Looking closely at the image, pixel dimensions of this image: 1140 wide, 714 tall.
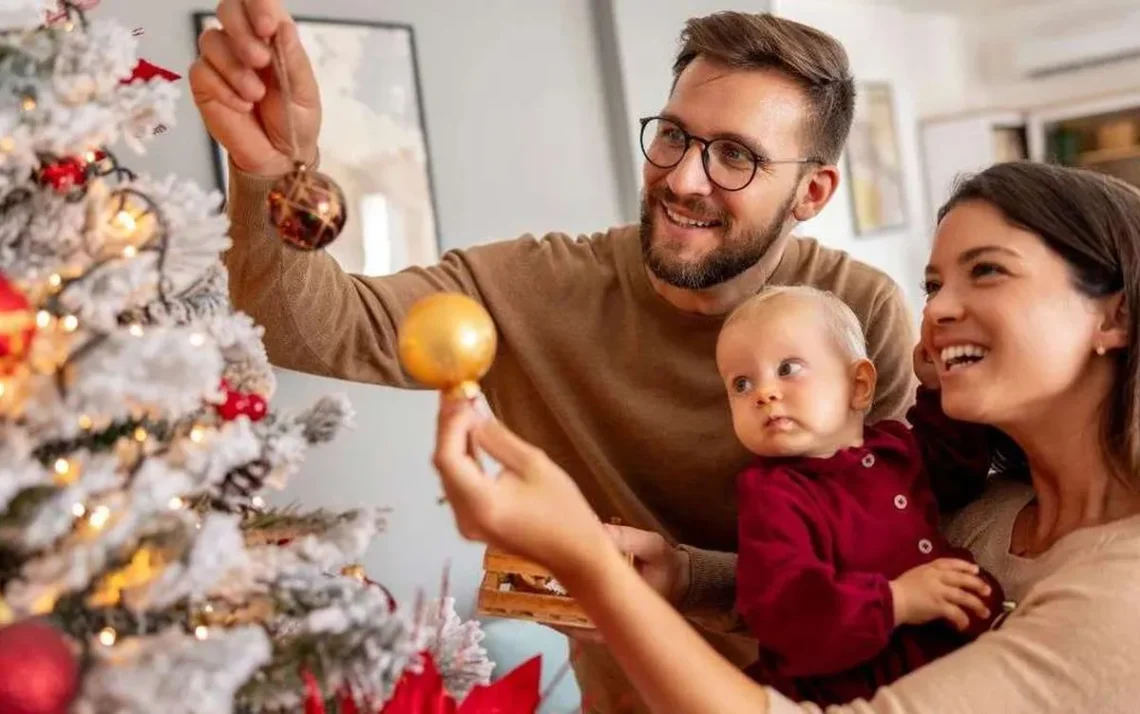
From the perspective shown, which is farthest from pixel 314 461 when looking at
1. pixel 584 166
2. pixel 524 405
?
pixel 584 166

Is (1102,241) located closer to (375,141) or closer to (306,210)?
(306,210)

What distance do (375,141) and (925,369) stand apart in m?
1.64

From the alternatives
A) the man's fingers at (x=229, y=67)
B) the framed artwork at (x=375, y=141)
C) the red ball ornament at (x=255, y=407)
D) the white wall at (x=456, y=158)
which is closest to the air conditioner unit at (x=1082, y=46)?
the white wall at (x=456, y=158)

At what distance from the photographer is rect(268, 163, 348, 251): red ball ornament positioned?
0.74 meters

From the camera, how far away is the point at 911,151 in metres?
5.22

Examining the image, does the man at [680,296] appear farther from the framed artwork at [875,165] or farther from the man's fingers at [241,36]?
the framed artwork at [875,165]

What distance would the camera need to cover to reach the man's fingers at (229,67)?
848 millimetres

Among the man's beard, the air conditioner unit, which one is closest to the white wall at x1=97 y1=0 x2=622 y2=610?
the man's beard

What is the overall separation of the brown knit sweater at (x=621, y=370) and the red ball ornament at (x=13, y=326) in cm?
72

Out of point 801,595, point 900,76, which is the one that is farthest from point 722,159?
point 900,76

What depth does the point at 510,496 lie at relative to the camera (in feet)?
2.38

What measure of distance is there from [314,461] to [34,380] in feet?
5.84

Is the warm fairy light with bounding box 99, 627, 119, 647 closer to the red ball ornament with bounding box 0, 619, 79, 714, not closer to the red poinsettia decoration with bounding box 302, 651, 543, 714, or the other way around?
the red ball ornament with bounding box 0, 619, 79, 714

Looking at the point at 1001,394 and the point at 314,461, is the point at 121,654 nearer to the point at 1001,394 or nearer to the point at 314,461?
the point at 1001,394
